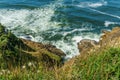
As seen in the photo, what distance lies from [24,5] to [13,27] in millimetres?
8453

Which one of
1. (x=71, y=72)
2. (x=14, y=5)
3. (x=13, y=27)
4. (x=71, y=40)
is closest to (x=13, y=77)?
(x=71, y=72)

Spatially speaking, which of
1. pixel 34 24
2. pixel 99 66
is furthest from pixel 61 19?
pixel 99 66

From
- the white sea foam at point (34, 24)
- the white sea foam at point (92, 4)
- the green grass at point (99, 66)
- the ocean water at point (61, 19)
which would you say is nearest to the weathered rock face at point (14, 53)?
the green grass at point (99, 66)

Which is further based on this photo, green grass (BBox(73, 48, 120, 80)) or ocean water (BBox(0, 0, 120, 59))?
ocean water (BBox(0, 0, 120, 59))

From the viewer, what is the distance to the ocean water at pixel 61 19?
93.6ft

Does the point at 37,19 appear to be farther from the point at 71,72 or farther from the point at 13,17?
the point at 71,72

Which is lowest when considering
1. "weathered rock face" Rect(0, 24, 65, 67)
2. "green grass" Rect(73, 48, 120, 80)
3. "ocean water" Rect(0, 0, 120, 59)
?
"ocean water" Rect(0, 0, 120, 59)

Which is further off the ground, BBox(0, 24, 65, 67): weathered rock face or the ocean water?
BBox(0, 24, 65, 67): weathered rock face

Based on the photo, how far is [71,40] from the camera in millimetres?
28094

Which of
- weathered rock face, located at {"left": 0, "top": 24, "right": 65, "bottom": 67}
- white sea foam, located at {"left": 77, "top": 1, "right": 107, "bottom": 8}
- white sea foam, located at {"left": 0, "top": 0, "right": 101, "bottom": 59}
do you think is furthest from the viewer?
white sea foam, located at {"left": 77, "top": 1, "right": 107, "bottom": 8}

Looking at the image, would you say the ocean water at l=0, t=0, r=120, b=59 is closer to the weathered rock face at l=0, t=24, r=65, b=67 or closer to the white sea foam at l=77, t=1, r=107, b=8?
the white sea foam at l=77, t=1, r=107, b=8

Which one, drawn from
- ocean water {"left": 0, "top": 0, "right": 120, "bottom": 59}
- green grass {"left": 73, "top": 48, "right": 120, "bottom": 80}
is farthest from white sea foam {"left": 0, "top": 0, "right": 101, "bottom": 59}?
green grass {"left": 73, "top": 48, "right": 120, "bottom": 80}

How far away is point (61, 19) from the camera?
1344 inches

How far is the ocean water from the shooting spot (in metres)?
28.5
